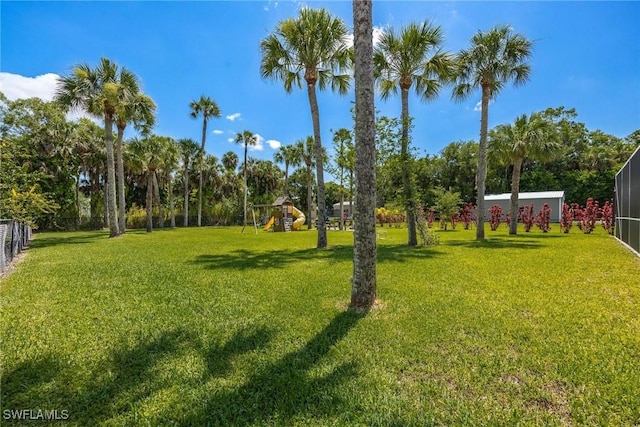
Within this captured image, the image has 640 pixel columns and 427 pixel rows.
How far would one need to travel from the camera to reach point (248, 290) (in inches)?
235

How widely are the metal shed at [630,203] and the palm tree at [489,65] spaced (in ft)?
14.1

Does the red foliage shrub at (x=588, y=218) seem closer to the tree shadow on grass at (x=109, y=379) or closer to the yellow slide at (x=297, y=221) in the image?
the yellow slide at (x=297, y=221)

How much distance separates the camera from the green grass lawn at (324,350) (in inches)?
97.5

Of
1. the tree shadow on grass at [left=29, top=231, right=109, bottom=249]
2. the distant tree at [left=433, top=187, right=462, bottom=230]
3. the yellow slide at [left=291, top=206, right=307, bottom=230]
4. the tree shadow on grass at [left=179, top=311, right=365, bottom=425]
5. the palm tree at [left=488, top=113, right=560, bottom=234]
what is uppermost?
the palm tree at [left=488, top=113, right=560, bottom=234]

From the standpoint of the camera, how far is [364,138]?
4633 mm

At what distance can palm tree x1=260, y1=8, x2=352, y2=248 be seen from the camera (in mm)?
11625

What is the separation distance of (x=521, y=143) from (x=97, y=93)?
2197cm

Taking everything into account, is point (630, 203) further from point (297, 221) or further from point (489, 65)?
A: point (297, 221)

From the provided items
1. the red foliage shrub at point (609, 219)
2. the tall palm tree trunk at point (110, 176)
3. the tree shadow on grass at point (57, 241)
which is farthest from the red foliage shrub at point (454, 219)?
the tree shadow on grass at point (57, 241)

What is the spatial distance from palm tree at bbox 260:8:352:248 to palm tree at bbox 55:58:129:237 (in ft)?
31.3

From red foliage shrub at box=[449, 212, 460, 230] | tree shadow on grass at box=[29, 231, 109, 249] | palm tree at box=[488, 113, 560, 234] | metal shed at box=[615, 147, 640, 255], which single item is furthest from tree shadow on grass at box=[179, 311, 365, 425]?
red foliage shrub at box=[449, 212, 460, 230]

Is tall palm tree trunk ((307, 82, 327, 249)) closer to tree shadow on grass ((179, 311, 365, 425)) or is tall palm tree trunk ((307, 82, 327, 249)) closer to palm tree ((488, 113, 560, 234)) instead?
tree shadow on grass ((179, 311, 365, 425))

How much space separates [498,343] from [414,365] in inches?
43.5

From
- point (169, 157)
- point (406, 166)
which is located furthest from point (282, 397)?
point (169, 157)
